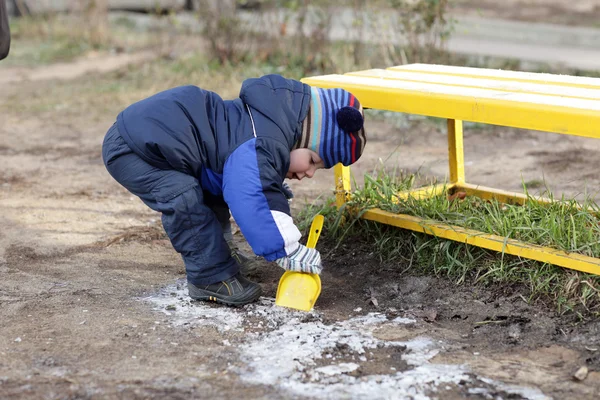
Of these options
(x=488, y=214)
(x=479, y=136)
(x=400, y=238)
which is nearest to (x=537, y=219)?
(x=488, y=214)

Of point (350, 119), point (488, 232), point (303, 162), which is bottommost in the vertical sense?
point (488, 232)

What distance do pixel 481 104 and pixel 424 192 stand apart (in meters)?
0.85

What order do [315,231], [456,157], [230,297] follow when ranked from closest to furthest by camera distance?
[230,297], [315,231], [456,157]

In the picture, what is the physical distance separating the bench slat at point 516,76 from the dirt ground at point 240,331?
75cm

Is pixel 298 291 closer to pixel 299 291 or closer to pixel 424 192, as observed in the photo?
pixel 299 291

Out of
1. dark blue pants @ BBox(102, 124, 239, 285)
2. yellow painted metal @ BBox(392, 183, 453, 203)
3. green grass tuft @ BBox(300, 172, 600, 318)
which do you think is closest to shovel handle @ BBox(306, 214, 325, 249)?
dark blue pants @ BBox(102, 124, 239, 285)

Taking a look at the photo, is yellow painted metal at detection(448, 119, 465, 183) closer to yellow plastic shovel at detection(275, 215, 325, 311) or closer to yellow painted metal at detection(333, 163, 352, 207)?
yellow painted metal at detection(333, 163, 352, 207)

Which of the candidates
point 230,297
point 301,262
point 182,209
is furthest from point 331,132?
point 230,297

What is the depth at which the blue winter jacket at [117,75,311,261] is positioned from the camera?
2.55m

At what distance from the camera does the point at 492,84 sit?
115 inches

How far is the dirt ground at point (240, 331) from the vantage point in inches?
85.4

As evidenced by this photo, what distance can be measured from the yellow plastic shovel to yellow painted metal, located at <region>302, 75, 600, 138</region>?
2.22 ft

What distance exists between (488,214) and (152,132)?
1347mm

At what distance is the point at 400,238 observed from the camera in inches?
128
